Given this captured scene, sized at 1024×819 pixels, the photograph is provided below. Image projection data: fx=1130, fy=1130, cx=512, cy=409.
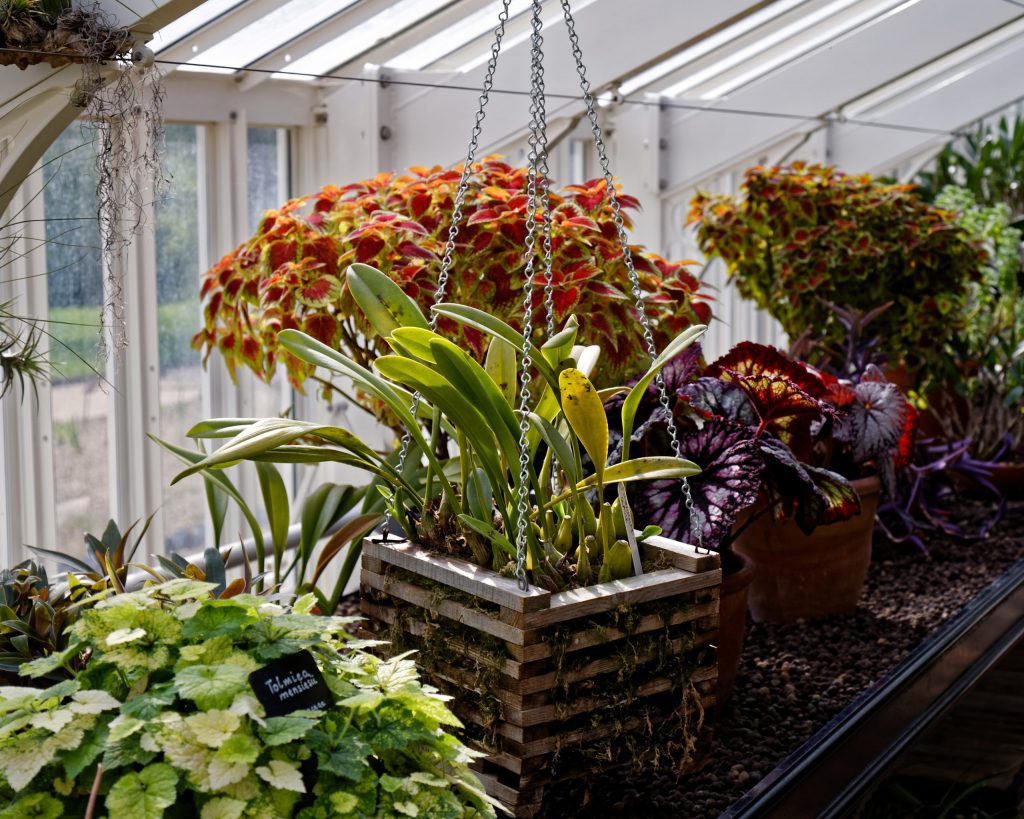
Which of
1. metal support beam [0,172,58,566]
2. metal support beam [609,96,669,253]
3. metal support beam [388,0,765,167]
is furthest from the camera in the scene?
metal support beam [609,96,669,253]

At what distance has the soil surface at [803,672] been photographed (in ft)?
5.41

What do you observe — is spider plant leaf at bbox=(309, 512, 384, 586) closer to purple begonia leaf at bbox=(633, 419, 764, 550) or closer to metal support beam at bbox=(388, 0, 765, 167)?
purple begonia leaf at bbox=(633, 419, 764, 550)

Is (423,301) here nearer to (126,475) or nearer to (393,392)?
(393,392)

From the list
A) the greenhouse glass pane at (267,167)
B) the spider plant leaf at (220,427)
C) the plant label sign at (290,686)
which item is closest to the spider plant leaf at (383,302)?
the spider plant leaf at (220,427)

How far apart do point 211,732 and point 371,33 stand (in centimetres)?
195

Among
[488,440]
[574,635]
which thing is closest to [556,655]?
[574,635]

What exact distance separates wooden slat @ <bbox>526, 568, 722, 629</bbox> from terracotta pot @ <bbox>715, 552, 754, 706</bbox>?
1.06 ft

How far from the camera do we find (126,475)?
2.55m

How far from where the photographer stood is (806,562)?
2449 mm

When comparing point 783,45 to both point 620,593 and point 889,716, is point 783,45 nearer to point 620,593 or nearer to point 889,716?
point 889,716

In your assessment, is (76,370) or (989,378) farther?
(989,378)

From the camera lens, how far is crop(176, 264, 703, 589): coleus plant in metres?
1.46

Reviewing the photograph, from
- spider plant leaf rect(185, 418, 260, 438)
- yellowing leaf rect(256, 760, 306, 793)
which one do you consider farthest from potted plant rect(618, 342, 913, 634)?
yellowing leaf rect(256, 760, 306, 793)

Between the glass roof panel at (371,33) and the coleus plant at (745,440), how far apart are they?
1.13 metres
